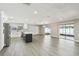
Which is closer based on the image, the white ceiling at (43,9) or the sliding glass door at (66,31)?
the white ceiling at (43,9)

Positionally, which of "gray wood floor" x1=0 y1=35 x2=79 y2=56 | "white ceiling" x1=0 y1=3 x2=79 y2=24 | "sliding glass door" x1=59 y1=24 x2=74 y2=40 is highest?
"white ceiling" x1=0 y1=3 x2=79 y2=24

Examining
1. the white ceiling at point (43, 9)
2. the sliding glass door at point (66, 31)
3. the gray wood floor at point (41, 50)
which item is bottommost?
the gray wood floor at point (41, 50)

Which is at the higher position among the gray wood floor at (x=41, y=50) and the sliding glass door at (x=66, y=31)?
the sliding glass door at (x=66, y=31)

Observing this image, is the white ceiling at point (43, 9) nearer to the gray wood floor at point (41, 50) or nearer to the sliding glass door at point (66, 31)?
the gray wood floor at point (41, 50)

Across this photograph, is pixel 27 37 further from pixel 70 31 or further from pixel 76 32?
pixel 70 31

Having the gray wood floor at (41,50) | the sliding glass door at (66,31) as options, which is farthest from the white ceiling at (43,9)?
the sliding glass door at (66,31)

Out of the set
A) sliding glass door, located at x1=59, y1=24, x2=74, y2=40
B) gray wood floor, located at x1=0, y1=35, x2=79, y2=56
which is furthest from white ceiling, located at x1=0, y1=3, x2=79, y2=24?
sliding glass door, located at x1=59, y1=24, x2=74, y2=40

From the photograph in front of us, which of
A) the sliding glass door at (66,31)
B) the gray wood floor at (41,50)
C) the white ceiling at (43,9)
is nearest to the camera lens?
the white ceiling at (43,9)

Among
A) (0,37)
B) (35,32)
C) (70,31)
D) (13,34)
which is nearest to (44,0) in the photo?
(0,37)

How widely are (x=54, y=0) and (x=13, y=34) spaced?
13881mm

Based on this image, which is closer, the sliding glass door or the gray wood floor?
the gray wood floor

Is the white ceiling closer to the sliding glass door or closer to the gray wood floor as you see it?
the gray wood floor

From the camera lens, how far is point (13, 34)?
54.8 ft

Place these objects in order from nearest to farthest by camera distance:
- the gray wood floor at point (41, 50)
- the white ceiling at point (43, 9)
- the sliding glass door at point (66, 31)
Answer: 1. the white ceiling at point (43, 9)
2. the gray wood floor at point (41, 50)
3. the sliding glass door at point (66, 31)
